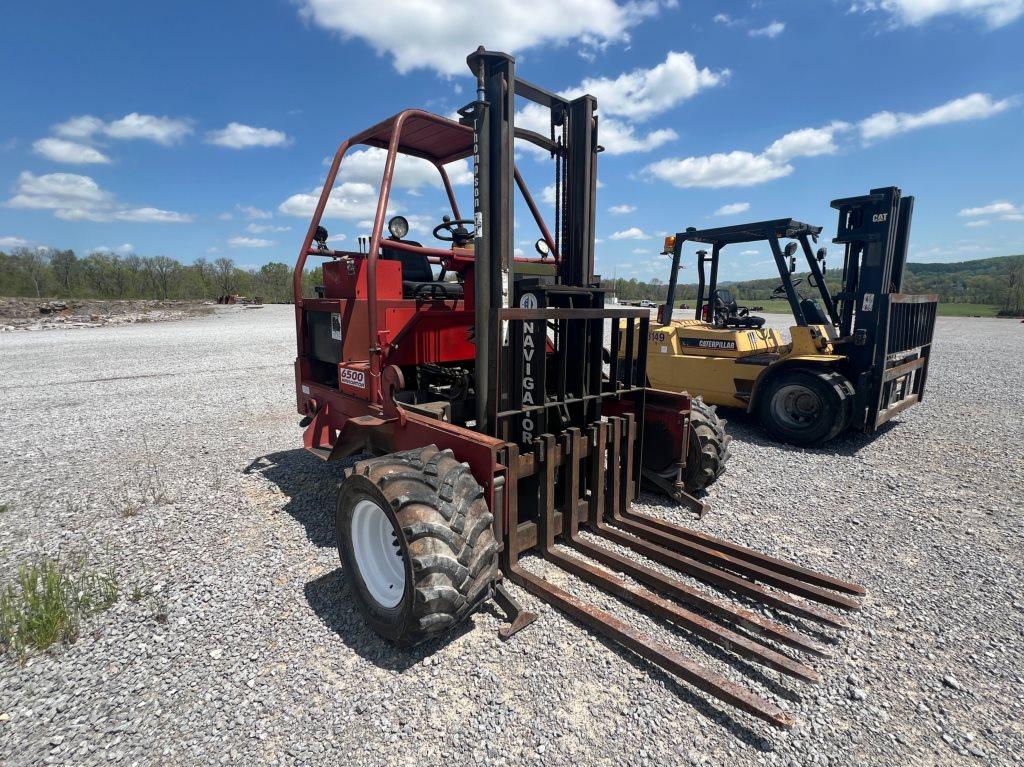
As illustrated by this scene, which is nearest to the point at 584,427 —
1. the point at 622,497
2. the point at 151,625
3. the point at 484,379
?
the point at 622,497

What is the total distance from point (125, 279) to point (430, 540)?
246 feet

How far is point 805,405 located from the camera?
281 inches

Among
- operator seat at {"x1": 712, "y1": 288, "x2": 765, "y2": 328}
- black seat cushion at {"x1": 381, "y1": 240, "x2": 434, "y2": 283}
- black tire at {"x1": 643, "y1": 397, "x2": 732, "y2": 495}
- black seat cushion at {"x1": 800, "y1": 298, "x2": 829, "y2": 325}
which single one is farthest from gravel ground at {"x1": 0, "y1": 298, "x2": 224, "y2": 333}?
black seat cushion at {"x1": 800, "y1": 298, "x2": 829, "y2": 325}

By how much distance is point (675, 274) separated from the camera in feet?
28.7

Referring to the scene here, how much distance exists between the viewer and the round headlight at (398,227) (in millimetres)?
4480

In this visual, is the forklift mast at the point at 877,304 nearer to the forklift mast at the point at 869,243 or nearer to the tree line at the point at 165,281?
the forklift mast at the point at 869,243

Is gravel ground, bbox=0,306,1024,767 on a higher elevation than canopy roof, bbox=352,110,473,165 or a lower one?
lower

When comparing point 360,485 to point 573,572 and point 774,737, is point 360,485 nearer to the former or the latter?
point 573,572

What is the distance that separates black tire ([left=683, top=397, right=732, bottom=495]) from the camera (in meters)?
4.70

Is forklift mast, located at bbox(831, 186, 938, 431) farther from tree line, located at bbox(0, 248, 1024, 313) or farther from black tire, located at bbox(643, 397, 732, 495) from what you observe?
tree line, located at bbox(0, 248, 1024, 313)

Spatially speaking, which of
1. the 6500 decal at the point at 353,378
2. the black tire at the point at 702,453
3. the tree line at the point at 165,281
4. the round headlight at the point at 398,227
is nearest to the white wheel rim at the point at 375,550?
the 6500 decal at the point at 353,378

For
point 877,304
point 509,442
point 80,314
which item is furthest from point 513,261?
point 80,314

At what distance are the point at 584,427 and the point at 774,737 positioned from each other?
225cm

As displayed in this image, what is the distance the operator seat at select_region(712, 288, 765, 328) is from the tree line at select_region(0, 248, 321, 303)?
167 ft
